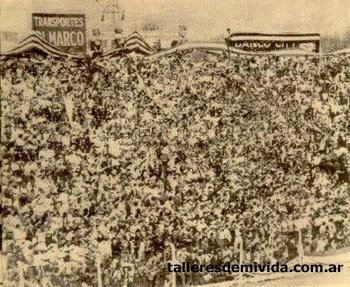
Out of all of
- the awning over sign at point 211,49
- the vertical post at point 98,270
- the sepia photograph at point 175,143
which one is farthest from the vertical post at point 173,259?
the awning over sign at point 211,49

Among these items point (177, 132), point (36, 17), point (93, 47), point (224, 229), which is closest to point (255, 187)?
point (224, 229)

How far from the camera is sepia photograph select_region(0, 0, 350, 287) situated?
1200 mm

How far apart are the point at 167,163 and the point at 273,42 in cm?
39

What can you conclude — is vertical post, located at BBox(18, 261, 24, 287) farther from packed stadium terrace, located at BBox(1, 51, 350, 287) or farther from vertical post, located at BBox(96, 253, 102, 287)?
vertical post, located at BBox(96, 253, 102, 287)

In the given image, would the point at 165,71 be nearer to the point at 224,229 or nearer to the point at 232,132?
the point at 232,132

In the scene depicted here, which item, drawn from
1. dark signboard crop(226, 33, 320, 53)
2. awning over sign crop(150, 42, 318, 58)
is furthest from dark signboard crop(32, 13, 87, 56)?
dark signboard crop(226, 33, 320, 53)

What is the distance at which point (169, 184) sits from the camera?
127cm

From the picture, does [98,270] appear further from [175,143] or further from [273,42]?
[273,42]

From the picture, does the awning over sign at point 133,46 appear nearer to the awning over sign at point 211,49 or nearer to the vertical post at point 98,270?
the awning over sign at point 211,49

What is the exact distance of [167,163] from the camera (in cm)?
127

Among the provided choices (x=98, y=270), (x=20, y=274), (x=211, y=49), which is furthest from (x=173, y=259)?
(x=211, y=49)

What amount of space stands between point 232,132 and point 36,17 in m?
0.53

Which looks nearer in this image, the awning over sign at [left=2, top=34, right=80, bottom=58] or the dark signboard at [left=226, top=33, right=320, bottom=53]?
the awning over sign at [left=2, top=34, right=80, bottom=58]

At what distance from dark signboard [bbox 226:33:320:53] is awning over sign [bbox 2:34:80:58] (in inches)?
16.1
